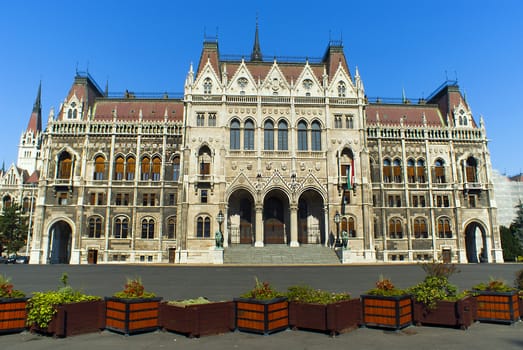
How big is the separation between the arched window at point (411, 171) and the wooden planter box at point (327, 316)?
4635 centimetres

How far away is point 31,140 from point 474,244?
120 metres

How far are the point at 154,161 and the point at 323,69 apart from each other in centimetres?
2629

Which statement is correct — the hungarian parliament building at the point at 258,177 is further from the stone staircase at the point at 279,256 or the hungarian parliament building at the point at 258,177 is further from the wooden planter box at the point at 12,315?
the wooden planter box at the point at 12,315

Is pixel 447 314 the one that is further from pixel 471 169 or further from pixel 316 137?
pixel 471 169

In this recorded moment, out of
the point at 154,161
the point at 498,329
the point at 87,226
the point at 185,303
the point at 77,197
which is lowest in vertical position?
the point at 498,329

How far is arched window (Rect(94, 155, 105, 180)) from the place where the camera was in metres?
51.0

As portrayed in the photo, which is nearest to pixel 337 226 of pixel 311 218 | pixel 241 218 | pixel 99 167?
pixel 311 218

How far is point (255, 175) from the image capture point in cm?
4803

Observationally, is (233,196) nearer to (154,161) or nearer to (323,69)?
(154,161)

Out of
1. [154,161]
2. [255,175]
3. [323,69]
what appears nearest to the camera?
[255,175]

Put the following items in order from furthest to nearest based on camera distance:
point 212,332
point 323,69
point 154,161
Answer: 1. point 323,69
2. point 154,161
3. point 212,332

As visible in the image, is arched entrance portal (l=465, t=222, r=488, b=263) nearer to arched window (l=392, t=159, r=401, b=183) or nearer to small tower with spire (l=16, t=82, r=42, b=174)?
arched window (l=392, t=159, r=401, b=183)

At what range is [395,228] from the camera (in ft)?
171

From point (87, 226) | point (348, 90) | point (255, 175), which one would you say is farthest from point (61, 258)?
point (348, 90)
